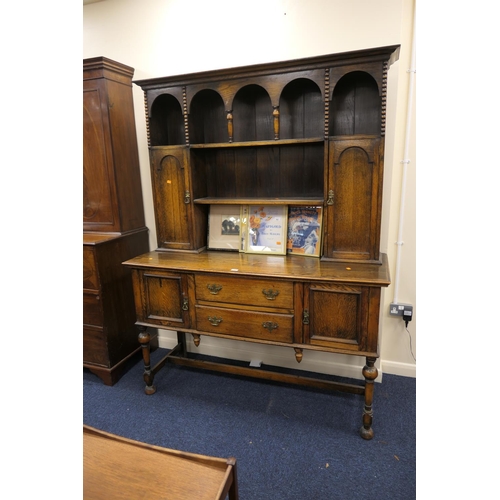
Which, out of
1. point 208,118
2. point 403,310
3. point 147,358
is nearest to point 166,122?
point 208,118

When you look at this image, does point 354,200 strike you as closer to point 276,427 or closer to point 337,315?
point 337,315

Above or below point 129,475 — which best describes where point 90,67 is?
above

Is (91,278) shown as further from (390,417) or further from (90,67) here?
(390,417)

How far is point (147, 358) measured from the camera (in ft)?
7.45

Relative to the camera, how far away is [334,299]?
5.83ft

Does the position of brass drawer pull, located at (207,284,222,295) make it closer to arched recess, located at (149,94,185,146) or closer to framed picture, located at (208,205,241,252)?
framed picture, located at (208,205,241,252)

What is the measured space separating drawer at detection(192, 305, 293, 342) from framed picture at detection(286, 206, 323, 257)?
1.58 ft

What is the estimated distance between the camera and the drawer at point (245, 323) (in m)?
1.90

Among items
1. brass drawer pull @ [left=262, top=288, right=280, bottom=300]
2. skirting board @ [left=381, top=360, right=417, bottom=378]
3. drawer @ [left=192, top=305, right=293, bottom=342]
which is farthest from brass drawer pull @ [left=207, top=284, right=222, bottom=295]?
skirting board @ [left=381, top=360, right=417, bottom=378]
